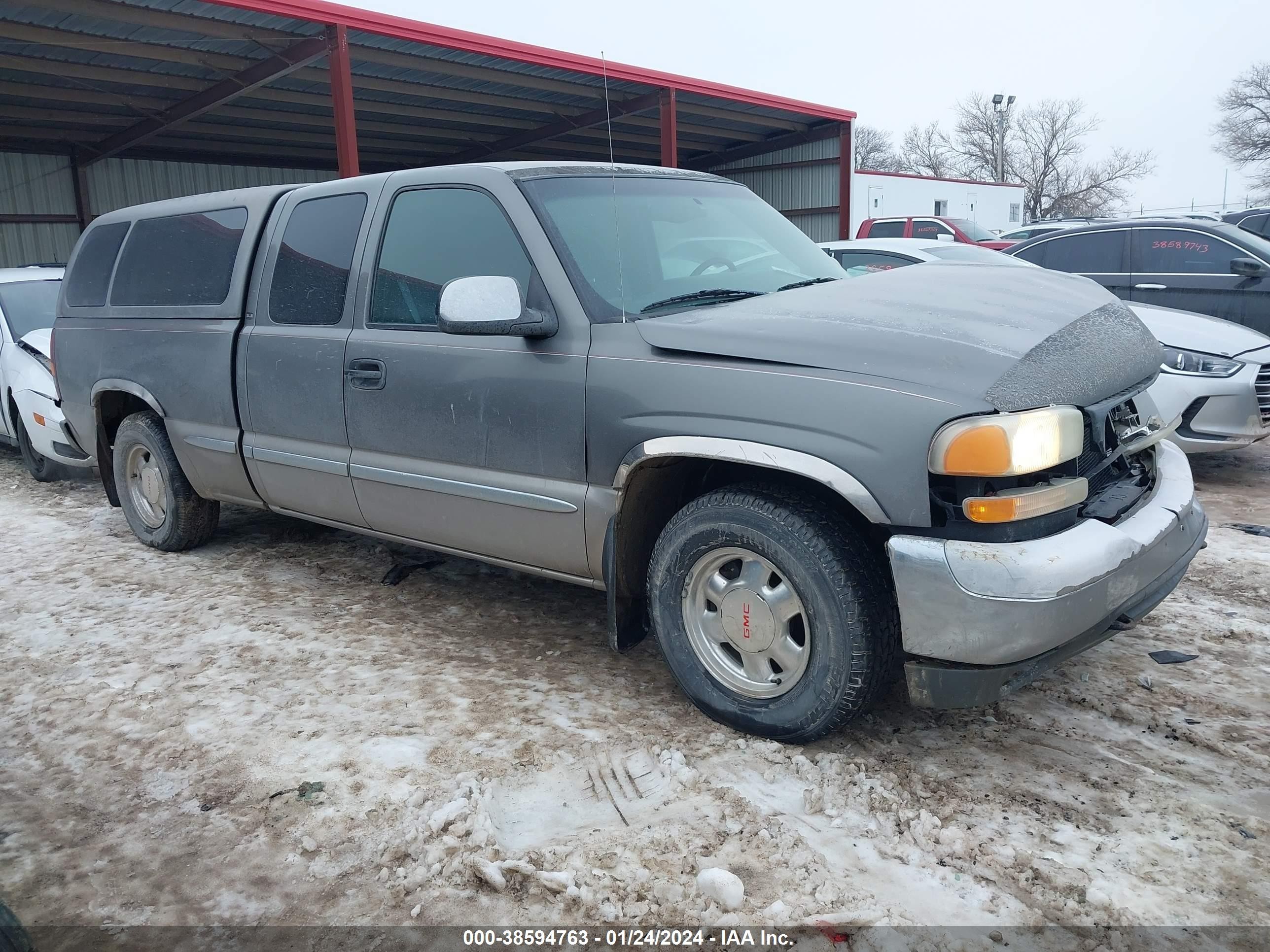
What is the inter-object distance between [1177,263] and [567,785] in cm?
781

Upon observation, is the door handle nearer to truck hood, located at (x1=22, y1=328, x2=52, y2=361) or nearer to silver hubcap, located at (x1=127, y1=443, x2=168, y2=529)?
silver hubcap, located at (x1=127, y1=443, x2=168, y2=529)

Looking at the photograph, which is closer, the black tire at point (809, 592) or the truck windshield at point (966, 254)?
the black tire at point (809, 592)

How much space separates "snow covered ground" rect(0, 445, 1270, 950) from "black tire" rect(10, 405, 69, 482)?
354 cm

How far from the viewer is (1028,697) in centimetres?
344

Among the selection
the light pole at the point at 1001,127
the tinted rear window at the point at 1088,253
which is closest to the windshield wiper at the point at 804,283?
the tinted rear window at the point at 1088,253

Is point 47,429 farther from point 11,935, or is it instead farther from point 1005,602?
point 1005,602

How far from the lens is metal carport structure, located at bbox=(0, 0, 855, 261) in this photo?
37.0 feet

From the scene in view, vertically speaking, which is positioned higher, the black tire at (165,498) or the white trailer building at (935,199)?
the white trailer building at (935,199)

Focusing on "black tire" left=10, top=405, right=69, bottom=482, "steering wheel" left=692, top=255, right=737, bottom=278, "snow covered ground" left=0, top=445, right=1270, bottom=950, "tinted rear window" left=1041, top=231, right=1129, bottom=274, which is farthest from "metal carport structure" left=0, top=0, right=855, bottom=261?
"snow covered ground" left=0, top=445, right=1270, bottom=950

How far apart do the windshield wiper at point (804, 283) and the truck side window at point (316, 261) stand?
5.81 ft

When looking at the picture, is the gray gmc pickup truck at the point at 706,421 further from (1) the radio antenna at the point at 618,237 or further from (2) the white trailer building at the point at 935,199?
(2) the white trailer building at the point at 935,199

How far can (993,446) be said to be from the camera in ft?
8.45

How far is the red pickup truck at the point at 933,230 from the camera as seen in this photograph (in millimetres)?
16219

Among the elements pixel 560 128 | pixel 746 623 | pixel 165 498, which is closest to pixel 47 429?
pixel 165 498
